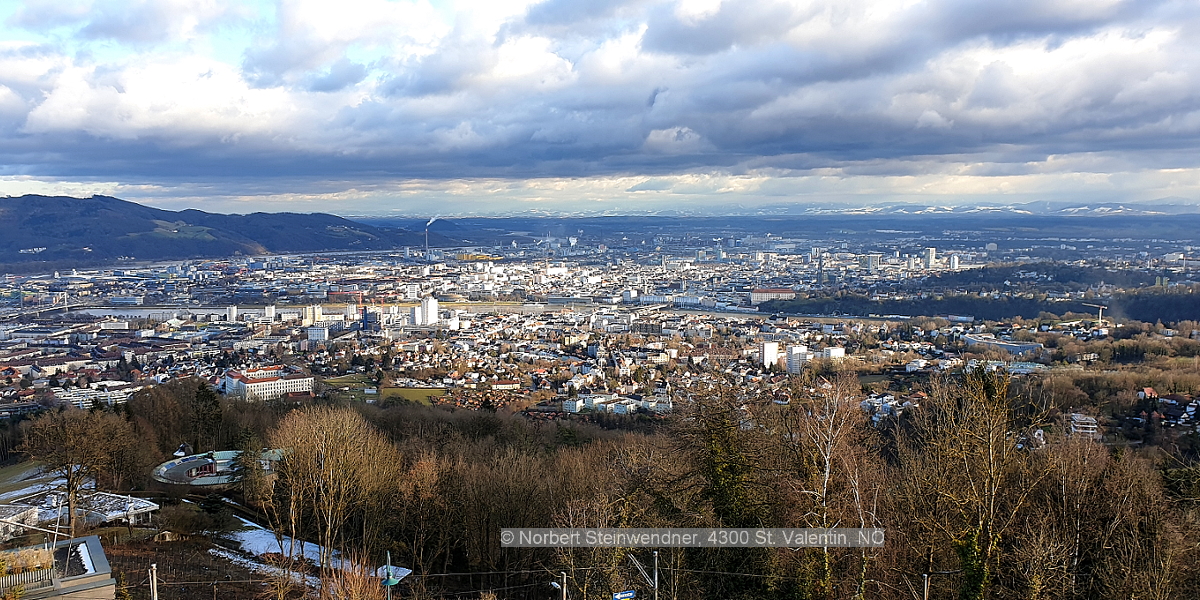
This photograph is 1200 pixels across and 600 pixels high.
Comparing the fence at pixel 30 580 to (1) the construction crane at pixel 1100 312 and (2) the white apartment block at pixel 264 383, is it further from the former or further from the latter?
(1) the construction crane at pixel 1100 312

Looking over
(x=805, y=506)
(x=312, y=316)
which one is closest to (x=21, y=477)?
(x=805, y=506)

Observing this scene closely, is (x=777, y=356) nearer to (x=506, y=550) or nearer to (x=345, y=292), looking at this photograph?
(x=506, y=550)

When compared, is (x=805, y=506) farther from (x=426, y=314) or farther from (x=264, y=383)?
(x=426, y=314)

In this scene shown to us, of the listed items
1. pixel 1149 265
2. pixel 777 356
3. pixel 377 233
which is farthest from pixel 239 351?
pixel 377 233

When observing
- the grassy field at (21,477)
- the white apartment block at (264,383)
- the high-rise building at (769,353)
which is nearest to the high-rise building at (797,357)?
the high-rise building at (769,353)

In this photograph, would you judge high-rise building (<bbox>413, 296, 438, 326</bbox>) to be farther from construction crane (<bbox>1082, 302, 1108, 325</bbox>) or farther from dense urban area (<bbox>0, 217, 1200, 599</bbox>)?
construction crane (<bbox>1082, 302, 1108, 325</bbox>)

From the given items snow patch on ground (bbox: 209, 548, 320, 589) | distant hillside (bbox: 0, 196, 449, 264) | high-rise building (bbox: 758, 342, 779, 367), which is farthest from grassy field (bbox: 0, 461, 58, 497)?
distant hillside (bbox: 0, 196, 449, 264)
